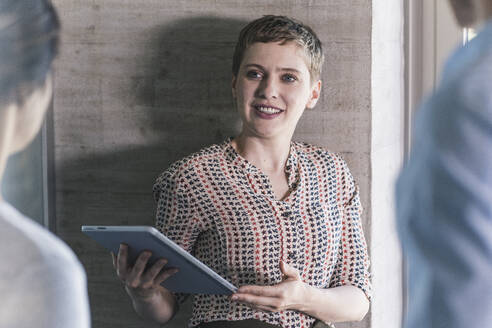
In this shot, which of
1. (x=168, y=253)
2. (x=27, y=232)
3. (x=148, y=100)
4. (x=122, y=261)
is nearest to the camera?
(x=27, y=232)

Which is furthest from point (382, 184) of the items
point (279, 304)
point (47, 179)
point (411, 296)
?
point (411, 296)

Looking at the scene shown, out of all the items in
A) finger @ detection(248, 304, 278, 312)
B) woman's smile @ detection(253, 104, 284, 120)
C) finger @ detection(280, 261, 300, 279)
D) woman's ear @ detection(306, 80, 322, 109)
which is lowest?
finger @ detection(248, 304, 278, 312)

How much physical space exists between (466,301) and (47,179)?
1943mm

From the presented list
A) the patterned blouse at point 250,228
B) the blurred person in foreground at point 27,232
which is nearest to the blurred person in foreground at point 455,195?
the blurred person in foreground at point 27,232

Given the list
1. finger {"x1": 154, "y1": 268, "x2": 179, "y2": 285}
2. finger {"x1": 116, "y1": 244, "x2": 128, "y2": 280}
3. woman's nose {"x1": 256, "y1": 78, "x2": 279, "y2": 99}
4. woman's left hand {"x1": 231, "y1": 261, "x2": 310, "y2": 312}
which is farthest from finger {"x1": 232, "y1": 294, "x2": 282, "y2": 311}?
woman's nose {"x1": 256, "y1": 78, "x2": 279, "y2": 99}

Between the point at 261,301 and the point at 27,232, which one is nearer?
the point at 27,232

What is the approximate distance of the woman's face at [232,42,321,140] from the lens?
191 cm

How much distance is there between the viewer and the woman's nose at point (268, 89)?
191 cm

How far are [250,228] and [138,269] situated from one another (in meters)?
0.32

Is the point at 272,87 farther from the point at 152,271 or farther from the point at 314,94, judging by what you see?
the point at 152,271

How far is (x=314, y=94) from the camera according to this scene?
6.61 ft

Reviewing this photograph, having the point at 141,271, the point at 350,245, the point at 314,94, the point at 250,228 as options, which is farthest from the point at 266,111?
the point at 141,271

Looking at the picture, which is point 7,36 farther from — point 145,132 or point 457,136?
point 145,132

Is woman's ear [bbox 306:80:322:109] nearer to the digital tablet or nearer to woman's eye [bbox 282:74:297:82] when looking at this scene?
woman's eye [bbox 282:74:297:82]
